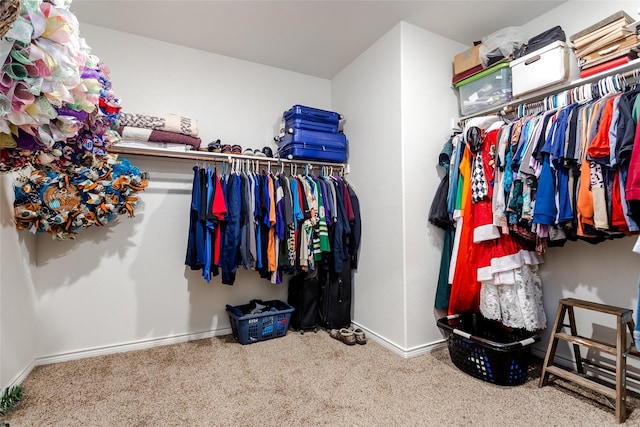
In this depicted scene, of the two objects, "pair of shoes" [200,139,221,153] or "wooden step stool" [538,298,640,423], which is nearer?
"wooden step stool" [538,298,640,423]

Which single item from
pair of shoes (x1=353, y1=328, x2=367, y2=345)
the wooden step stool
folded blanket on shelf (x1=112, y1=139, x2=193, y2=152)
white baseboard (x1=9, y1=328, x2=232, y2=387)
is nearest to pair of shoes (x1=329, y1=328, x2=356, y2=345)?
pair of shoes (x1=353, y1=328, x2=367, y2=345)

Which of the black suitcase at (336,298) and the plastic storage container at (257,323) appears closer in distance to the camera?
the plastic storage container at (257,323)

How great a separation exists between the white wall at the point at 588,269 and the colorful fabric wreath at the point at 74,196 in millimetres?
3012

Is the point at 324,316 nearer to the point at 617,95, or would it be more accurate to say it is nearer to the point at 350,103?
the point at 350,103

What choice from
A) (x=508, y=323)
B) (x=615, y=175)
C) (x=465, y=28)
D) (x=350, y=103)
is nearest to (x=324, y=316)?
(x=508, y=323)

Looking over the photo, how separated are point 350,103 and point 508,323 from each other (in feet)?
7.22

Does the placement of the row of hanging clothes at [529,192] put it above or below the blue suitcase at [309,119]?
below

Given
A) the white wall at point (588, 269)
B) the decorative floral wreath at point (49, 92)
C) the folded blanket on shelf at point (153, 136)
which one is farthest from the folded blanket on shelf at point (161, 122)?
the white wall at point (588, 269)

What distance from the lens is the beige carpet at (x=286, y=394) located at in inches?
63.9

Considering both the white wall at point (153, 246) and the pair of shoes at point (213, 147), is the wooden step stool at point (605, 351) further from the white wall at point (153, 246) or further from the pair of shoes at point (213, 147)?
the pair of shoes at point (213, 147)

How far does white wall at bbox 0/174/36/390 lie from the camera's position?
1.81 metres

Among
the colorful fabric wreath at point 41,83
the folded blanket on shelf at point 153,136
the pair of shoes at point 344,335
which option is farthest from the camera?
the pair of shoes at point 344,335

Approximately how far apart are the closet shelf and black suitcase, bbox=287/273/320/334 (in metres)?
1.89

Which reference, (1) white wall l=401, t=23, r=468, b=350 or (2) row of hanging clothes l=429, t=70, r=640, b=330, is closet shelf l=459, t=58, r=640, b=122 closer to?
(2) row of hanging clothes l=429, t=70, r=640, b=330
